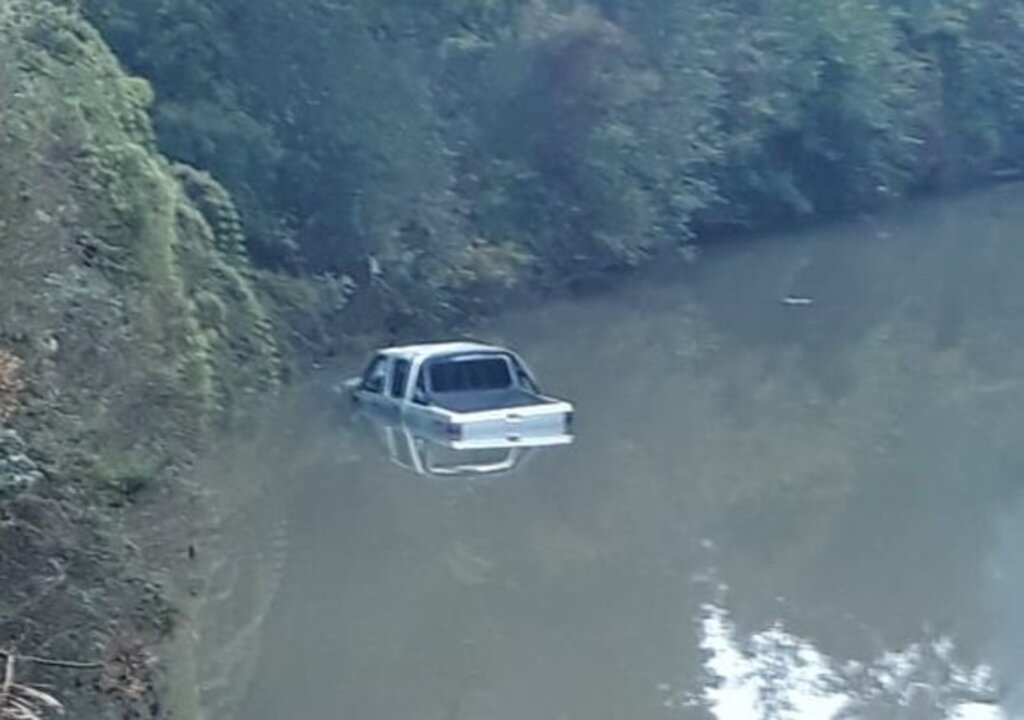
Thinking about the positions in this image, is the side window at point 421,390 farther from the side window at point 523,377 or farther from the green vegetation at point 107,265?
the green vegetation at point 107,265

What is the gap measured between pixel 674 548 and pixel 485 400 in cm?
489

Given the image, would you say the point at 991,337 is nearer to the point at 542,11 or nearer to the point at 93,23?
the point at 542,11

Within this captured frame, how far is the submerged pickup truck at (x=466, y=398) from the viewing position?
2259 cm

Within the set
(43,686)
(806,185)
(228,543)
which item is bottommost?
(806,185)

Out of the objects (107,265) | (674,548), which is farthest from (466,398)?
(107,265)

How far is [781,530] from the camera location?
19422mm

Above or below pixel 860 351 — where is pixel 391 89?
above

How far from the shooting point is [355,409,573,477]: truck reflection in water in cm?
2225

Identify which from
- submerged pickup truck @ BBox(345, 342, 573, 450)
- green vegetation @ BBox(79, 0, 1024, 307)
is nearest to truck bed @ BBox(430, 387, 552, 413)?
submerged pickup truck @ BBox(345, 342, 573, 450)

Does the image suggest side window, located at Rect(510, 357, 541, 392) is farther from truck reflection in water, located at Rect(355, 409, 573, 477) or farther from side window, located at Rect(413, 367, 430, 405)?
side window, located at Rect(413, 367, 430, 405)

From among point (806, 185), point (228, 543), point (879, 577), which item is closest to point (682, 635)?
point (879, 577)

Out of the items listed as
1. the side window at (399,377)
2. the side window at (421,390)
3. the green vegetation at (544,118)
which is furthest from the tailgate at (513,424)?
the green vegetation at (544,118)

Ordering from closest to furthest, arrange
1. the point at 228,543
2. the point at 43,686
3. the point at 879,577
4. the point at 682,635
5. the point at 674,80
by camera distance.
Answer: the point at 43,686
the point at 682,635
the point at 879,577
the point at 228,543
the point at 674,80

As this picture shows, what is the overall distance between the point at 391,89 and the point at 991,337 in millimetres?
9054
